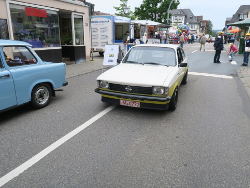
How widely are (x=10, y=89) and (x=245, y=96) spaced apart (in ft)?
21.7

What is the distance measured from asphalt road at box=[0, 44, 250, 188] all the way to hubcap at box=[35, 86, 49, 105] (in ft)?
0.86

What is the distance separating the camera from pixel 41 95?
5.76m

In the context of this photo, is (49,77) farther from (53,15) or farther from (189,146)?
(53,15)

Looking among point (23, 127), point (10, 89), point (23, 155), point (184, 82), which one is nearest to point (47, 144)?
point (23, 155)

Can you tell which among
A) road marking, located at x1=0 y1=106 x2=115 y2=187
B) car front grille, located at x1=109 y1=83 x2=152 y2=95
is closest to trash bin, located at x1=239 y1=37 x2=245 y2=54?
car front grille, located at x1=109 y1=83 x2=152 y2=95

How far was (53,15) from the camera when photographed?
11852 mm

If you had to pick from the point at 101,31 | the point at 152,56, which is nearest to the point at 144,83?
the point at 152,56

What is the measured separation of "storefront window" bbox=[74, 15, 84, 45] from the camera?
13948mm

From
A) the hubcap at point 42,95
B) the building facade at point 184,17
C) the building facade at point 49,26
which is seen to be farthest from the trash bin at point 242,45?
the building facade at point 184,17

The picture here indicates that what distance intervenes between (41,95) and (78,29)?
937 centimetres

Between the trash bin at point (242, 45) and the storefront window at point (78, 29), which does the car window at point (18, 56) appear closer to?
the storefront window at point (78, 29)

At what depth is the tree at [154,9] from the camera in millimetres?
53125

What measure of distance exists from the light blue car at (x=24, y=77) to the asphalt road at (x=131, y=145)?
1.31 feet

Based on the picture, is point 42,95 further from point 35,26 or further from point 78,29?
point 78,29
